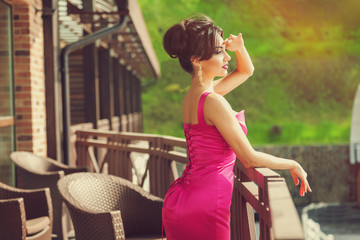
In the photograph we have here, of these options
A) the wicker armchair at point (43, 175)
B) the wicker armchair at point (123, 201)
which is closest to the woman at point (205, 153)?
the wicker armchair at point (123, 201)

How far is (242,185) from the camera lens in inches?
112

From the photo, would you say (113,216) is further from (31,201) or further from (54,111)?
(54,111)

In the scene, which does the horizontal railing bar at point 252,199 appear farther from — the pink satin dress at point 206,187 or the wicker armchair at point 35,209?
the wicker armchair at point 35,209

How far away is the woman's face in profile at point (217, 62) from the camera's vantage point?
7.61 feet

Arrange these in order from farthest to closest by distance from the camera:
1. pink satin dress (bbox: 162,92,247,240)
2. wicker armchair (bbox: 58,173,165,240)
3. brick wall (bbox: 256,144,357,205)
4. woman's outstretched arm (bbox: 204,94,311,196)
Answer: brick wall (bbox: 256,144,357,205) < wicker armchair (bbox: 58,173,165,240) < pink satin dress (bbox: 162,92,247,240) < woman's outstretched arm (bbox: 204,94,311,196)

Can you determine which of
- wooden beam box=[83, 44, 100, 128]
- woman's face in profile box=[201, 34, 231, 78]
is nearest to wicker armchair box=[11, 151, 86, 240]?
woman's face in profile box=[201, 34, 231, 78]

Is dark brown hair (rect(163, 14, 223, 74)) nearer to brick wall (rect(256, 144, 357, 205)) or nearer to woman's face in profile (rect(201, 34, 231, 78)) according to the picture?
woman's face in profile (rect(201, 34, 231, 78))

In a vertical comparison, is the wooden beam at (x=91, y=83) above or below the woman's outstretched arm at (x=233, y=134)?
above

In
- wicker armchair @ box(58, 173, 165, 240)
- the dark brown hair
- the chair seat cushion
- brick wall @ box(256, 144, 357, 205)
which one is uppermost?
the dark brown hair

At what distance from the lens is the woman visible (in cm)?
224

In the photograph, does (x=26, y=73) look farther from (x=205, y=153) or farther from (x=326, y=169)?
(x=326, y=169)

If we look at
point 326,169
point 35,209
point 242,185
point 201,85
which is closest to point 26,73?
point 35,209

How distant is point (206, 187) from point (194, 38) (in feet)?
2.08

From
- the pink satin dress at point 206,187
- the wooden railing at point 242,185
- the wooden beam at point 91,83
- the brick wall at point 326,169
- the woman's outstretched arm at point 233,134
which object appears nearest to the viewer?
the wooden railing at point 242,185
